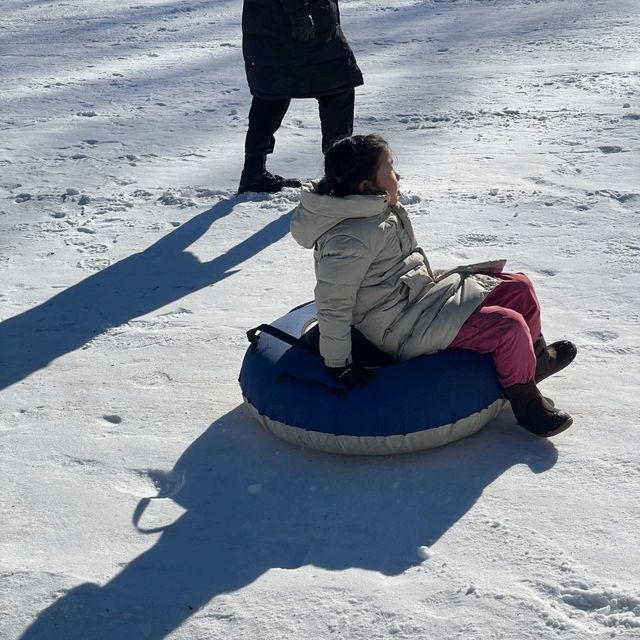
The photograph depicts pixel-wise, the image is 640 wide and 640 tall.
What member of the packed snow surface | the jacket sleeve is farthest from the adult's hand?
the jacket sleeve

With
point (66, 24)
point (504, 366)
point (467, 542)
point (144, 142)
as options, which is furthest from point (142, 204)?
point (66, 24)

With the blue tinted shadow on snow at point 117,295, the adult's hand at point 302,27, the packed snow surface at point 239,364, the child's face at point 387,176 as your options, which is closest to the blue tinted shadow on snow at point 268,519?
the packed snow surface at point 239,364

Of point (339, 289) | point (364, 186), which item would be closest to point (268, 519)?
point (339, 289)

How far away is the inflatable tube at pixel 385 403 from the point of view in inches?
132

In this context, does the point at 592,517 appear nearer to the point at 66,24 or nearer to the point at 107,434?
the point at 107,434

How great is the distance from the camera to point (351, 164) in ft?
11.0

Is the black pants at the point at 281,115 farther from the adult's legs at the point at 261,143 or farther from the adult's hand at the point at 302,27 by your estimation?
the adult's hand at the point at 302,27

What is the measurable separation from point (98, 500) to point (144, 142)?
4255mm

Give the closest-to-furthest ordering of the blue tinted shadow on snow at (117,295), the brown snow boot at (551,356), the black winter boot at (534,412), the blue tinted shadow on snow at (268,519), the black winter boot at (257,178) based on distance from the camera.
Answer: the blue tinted shadow on snow at (268,519)
the black winter boot at (534,412)
the brown snow boot at (551,356)
the blue tinted shadow on snow at (117,295)
the black winter boot at (257,178)

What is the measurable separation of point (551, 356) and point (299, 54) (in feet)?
8.83

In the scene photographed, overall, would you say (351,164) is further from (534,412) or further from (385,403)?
(534,412)

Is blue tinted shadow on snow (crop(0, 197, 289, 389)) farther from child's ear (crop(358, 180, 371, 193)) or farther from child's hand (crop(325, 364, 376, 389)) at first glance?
child's ear (crop(358, 180, 371, 193))

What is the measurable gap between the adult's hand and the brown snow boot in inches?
99.6

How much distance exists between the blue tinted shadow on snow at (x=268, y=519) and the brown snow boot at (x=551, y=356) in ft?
0.69
